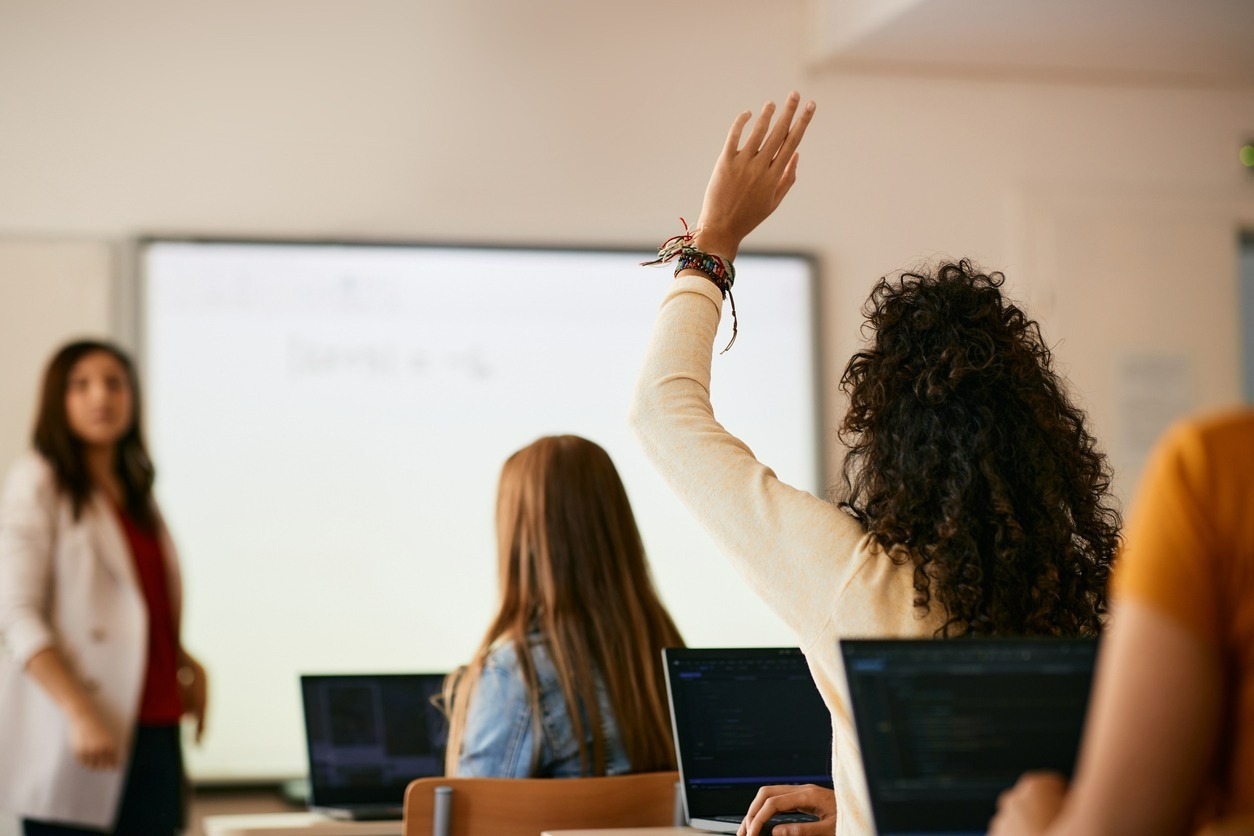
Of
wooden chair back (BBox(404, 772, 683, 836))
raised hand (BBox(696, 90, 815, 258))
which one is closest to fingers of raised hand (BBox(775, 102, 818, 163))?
raised hand (BBox(696, 90, 815, 258))

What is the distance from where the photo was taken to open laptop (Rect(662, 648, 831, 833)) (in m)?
1.78

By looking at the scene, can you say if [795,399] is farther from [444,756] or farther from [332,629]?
[444,756]

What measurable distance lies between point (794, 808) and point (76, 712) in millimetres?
1934

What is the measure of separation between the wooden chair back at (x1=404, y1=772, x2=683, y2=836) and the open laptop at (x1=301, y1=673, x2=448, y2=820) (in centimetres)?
45

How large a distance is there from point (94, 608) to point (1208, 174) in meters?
3.50

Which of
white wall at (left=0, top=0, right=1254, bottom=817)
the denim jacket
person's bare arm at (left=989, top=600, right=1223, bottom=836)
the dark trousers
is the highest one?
white wall at (left=0, top=0, right=1254, bottom=817)

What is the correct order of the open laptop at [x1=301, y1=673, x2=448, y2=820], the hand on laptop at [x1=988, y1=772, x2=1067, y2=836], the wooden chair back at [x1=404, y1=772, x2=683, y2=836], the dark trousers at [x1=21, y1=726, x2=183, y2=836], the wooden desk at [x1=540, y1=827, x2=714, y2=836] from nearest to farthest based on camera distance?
the hand on laptop at [x1=988, y1=772, x2=1067, y2=836] → the wooden desk at [x1=540, y1=827, x2=714, y2=836] → the wooden chair back at [x1=404, y1=772, x2=683, y2=836] → the open laptop at [x1=301, y1=673, x2=448, y2=820] → the dark trousers at [x1=21, y1=726, x2=183, y2=836]

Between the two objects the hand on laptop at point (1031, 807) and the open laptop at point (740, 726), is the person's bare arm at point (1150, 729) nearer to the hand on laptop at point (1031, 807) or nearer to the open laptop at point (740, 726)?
the hand on laptop at point (1031, 807)

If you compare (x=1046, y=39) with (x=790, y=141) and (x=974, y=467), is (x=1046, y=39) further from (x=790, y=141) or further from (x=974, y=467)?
(x=974, y=467)

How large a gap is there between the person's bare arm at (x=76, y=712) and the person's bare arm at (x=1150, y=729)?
2.52 m

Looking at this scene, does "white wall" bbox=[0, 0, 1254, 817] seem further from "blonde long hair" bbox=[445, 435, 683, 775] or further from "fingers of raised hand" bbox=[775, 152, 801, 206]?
"fingers of raised hand" bbox=[775, 152, 801, 206]

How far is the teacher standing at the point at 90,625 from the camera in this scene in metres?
2.94

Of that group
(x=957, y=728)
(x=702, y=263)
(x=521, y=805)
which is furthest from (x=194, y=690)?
(x=957, y=728)

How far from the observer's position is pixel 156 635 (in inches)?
123
